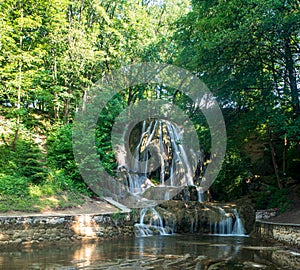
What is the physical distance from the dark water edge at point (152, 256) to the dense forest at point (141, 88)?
2.98m

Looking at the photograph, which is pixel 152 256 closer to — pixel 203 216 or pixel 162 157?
pixel 203 216

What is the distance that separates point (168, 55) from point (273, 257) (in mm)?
14505

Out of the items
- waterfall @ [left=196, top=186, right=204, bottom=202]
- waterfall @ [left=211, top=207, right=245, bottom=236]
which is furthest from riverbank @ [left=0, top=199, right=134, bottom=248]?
waterfall @ [left=196, top=186, right=204, bottom=202]

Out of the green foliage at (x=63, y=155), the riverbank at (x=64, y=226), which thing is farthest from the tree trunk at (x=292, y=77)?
the green foliage at (x=63, y=155)

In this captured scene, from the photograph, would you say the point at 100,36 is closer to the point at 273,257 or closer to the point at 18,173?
the point at 18,173

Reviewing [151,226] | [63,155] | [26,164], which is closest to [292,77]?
[151,226]

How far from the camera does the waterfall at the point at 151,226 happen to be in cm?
1218

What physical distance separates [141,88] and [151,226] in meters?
11.1

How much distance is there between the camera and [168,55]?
19828mm

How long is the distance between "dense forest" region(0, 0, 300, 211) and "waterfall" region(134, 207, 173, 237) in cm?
280

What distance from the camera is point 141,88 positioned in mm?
21250

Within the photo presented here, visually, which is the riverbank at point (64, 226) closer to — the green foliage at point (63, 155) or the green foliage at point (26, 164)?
the green foliage at point (26, 164)

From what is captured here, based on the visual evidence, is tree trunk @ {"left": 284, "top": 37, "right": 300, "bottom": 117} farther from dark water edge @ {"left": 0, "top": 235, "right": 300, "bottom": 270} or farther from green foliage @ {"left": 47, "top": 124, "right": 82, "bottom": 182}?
green foliage @ {"left": 47, "top": 124, "right": 82, "bottom": 182}

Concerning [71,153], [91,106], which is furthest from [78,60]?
[71,153]
